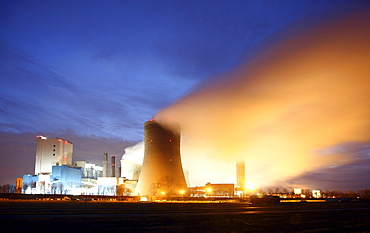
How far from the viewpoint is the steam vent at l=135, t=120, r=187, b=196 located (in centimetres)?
6719

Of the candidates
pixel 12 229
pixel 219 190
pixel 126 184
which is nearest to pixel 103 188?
pixel 126 184

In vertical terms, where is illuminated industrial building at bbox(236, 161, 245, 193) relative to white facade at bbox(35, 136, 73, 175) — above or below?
below

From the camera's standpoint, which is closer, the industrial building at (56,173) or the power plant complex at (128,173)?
the power plant complex at (128,173)

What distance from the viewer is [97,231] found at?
49.9ft

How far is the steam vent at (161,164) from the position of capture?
6719cm

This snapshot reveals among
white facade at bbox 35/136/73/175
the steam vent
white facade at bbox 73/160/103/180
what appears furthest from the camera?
white facade at bbox 73/160/103/180

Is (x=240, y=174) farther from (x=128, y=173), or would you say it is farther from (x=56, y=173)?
(x=56, y=173)

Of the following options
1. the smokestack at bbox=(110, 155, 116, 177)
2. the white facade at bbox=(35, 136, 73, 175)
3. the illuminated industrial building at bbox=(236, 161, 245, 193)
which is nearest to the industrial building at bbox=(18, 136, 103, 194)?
the white facade at bbox=(35, 136, 73, 175)

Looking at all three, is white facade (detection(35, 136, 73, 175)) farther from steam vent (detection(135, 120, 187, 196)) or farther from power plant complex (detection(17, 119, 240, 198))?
steam vent (detection(135, 120, 187, 196))

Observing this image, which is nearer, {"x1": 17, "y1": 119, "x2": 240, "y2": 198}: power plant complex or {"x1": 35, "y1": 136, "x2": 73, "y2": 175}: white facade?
{"x1": 17, "y1": 119, "x2": 240, "y2": 198}: power plant complex

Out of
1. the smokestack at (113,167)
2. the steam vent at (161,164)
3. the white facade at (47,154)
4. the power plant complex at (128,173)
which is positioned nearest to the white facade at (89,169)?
the power plant complex at (128,173)

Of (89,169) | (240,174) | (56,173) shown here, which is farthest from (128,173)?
(240,174)

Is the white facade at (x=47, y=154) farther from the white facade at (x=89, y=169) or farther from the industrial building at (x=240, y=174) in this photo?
the industrial building at (x=240, y=174)

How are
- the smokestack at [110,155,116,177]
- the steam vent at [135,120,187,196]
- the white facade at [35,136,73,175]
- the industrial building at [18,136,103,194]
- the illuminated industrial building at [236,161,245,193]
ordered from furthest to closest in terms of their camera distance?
the illuminated industrial building at [236,161,245,193], the smokestack at [110,155,116,177], the white facade at [35,136,73,175], the industrial building at [18,136,103,194], the steam vent at [135,120,187,196]
